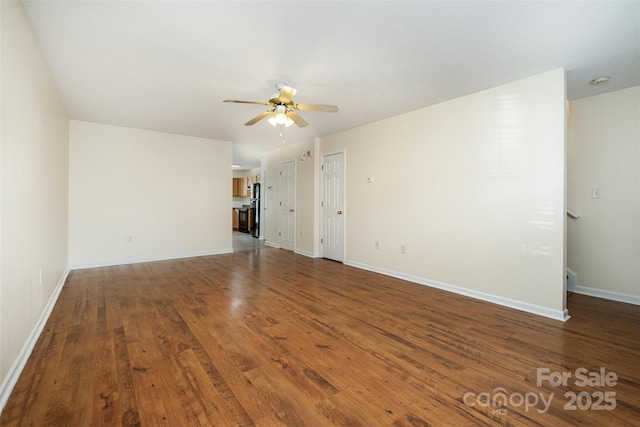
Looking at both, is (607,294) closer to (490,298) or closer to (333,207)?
(490,298)

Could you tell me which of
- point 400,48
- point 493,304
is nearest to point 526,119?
point 400,48

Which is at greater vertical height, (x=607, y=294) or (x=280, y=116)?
(x=280, y=116)

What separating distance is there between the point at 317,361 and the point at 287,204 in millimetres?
4893

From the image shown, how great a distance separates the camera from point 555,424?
4.64 ft

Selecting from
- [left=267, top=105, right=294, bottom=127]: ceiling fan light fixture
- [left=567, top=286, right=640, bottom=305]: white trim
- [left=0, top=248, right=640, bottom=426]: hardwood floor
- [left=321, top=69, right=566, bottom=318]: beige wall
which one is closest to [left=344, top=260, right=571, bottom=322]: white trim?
[left=321, top=69, right=566, bottom=318]: beige wall

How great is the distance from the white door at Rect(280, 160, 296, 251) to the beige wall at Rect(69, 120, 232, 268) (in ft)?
4.21

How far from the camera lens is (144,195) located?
16.9 ft

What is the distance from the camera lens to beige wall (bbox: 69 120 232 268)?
15.1 feet

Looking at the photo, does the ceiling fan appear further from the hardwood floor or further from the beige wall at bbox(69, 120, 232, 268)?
the beige wall at bbox(69, 120, 232, 268)

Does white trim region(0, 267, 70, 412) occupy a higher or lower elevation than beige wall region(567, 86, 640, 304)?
lower

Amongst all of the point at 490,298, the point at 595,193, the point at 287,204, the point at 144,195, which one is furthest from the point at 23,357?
the point at 595,193

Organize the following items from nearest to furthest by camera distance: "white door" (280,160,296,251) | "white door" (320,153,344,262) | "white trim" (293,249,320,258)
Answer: "white door" (320,153,344,262)
"white trim" (293,249,320,258)
"white door" (280,160,296,251)

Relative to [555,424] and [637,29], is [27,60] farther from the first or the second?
[637,29]

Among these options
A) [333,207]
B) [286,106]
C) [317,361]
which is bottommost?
[317,361]
